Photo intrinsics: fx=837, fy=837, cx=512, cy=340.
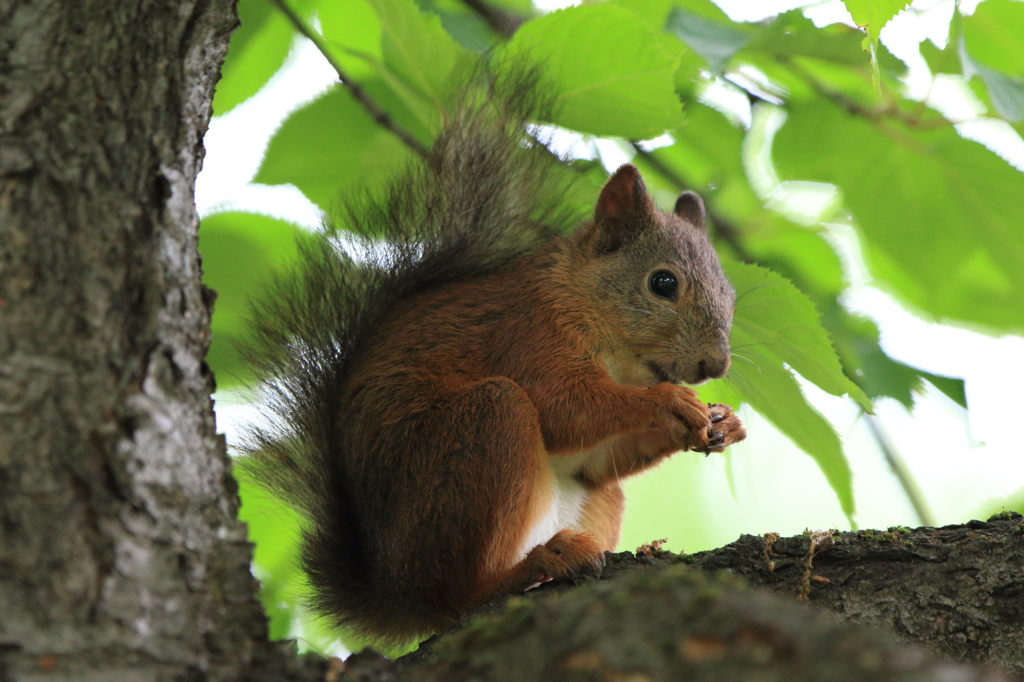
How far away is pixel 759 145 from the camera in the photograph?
9.11 ft

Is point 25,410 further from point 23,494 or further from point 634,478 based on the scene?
point 634,478

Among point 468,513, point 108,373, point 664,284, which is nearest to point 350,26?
point 664,284

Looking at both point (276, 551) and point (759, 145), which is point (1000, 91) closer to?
point (759, 145)

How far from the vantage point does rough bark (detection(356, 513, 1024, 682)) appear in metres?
0.70

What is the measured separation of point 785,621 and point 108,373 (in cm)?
83

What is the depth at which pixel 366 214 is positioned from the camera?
2.49m

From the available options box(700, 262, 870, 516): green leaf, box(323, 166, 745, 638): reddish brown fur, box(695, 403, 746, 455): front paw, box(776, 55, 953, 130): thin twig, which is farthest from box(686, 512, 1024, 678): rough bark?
box(776, 55, 953, 130): thin twig

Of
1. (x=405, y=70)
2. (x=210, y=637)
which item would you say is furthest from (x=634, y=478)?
(x=210, y=637)

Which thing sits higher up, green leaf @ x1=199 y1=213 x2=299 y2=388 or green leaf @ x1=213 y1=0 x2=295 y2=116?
green leaf @ x1=213 y1=0 x2=295 y2=116

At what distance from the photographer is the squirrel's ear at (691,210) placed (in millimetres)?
2947

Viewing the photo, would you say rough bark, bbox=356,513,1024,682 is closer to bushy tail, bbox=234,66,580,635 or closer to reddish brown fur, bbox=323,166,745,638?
reddish brown fur, bbox=323,166,745,638

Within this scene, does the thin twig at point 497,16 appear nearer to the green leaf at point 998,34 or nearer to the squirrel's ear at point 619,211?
the squirrel's ear at point 619,211

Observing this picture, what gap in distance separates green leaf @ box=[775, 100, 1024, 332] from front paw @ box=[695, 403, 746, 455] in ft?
2.18

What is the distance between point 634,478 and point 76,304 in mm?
1909
